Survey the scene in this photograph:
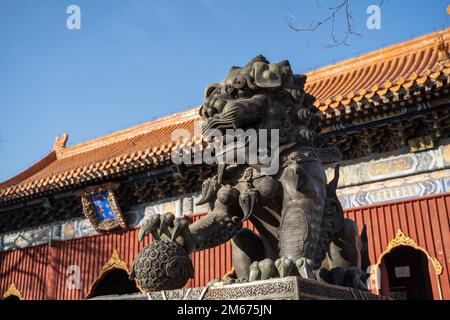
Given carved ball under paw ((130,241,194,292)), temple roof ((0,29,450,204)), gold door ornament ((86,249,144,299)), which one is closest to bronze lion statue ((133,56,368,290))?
carved ball under paw ((130,241,194,292))

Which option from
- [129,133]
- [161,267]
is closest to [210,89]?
[161,267]

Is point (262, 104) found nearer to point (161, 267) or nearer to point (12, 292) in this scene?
point (161, 267)

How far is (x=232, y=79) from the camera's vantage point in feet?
10.3

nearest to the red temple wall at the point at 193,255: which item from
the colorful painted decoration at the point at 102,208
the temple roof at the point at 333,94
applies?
the colorful painted decoration at the point at 102,208

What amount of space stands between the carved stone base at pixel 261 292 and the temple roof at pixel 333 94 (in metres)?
4.93

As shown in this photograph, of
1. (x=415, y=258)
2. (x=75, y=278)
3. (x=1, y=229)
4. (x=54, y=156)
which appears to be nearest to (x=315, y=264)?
(x=75, y=278)

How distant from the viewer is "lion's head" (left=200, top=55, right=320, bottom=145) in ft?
9.70

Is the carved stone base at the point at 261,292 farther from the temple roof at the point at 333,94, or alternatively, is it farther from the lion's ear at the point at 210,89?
the temple roof at the point at 333,94

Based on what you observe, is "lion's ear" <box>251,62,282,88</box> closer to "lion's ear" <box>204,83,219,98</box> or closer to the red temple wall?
"lion's ear" <box>204,83,219,98</box>

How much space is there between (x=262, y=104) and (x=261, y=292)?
1282 mm

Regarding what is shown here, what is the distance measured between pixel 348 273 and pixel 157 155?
6121mm

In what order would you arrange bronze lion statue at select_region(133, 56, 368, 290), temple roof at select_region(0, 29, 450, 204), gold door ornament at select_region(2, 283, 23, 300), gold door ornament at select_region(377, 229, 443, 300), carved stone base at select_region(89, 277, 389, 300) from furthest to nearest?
gold door ornament at select_region(2, 283, 23, 300) → gold door ornament at select_region(377, 229, 443, 300) → temple roof at select_region(0, 29, 450, 204) → bronze lion statue at select_region(133, 56, 368, 290) → carved stone base at select_region(89, 277, 389, 300)

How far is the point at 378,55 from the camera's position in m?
10.8

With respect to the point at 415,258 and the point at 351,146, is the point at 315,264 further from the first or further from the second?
the point at 415,258
